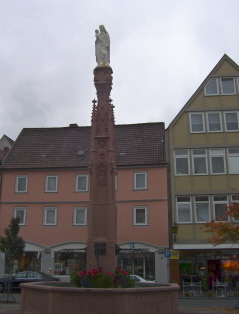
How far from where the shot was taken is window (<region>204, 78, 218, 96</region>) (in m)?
29.8

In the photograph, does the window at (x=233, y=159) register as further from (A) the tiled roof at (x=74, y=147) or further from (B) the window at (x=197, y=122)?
(A) the tiled roof at (x=74, y=147)

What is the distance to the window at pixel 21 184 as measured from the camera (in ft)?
102

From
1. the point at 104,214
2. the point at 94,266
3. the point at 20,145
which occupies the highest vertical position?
the point at 20,145

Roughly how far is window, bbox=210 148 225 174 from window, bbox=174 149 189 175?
5.60ft

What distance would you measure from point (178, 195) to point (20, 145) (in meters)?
14.0

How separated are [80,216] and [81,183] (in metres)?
2.44

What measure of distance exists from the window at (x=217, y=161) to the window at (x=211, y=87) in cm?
423

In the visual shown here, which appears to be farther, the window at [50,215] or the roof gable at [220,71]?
the window at [50,215]

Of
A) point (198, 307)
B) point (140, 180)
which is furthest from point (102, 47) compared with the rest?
point (140, 180)

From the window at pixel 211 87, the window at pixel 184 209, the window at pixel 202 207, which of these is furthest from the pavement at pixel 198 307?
the window at pixel 211 87

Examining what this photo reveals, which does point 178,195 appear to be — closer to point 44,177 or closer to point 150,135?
point 150,135

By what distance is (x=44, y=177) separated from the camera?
31219 mm

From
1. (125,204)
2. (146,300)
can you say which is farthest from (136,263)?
(146,300)

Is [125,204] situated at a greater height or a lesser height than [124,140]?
lesser
